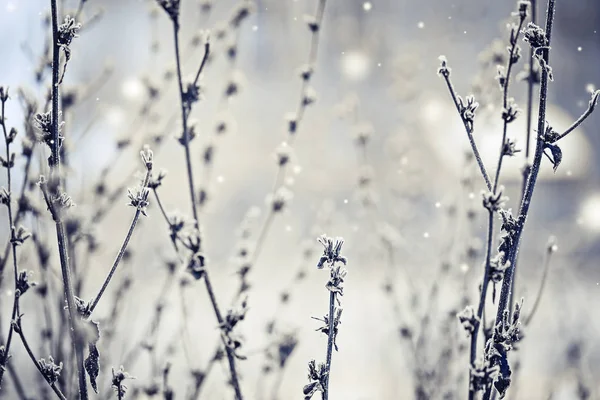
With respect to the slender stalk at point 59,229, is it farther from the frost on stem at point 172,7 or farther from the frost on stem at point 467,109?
the frost on stem at point 467,109

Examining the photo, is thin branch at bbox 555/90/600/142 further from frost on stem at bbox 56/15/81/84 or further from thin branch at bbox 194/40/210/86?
frost on stem at bbox 56/15/81/84

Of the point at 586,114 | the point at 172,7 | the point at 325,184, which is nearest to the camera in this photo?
the point at 586,114

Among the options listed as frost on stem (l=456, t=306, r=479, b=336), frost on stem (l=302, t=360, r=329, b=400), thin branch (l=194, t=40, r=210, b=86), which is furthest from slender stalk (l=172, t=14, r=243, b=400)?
frost on stem (l=456, t=306, r=479, b=336)

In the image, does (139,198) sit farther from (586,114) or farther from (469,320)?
(586,114)

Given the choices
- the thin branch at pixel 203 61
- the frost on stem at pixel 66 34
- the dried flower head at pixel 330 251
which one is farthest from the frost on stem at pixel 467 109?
the frost on stem at pixel 66 34

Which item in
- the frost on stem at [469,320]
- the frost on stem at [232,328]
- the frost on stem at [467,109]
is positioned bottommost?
the frost on stem at [469,320]

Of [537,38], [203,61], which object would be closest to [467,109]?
[537,38]

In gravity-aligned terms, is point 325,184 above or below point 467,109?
above

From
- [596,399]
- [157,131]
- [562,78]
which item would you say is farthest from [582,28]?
[157,131]

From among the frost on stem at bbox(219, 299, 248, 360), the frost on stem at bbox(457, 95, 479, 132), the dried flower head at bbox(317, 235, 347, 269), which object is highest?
the frost on stem at bbox(457, 95, 479, 132)
